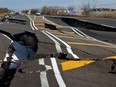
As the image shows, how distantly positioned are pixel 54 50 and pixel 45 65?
3007 mm

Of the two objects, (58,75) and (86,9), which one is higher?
(58,75)

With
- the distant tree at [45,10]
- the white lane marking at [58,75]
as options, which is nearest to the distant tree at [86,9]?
the distant tree at [45,10]

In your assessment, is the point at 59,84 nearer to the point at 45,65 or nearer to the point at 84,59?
the point at 45,65

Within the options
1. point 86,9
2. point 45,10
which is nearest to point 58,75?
point 86,9

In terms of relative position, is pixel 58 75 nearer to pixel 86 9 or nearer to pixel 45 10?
pixel 86 9

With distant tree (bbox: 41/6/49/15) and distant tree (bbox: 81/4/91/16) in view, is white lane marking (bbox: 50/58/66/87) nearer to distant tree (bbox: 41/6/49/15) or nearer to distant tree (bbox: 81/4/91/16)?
distant tree (bbox: 81/4/91/16)

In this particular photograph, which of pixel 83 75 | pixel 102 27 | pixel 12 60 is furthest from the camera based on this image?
pixel 102 27

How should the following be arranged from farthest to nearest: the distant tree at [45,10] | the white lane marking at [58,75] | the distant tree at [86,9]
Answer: the distant tree at [45,10] → the distant tree at [86,9] → the white lane marking at [58,75]

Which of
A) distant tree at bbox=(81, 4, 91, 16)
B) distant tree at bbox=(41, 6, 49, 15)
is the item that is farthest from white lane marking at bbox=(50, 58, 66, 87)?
distant tree at bbox=(41, 6, 49, 15)

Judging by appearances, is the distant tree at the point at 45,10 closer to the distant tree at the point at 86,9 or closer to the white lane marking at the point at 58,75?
the distant tree at the point at 86,9

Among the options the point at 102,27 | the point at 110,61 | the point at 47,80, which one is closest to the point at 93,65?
the point at 110,61

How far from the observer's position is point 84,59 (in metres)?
9.75

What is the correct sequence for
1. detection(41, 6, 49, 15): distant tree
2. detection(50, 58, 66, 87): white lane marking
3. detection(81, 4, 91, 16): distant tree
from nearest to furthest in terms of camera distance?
detection(50, 58, 66, 87): white lane marking → detection(81, 4, 91, 16): distant tree → detection(41, 6, 49, 15): distant tree

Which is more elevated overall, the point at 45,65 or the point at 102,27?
the point at 45,65
